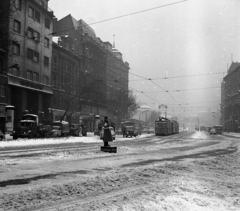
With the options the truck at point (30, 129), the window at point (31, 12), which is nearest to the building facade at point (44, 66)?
the window at point (31, 12)

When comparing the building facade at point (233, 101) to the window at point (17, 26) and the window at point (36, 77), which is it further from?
the window at point (17, 26)

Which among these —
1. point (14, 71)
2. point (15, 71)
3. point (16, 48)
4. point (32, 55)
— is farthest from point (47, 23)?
point (14, 71)

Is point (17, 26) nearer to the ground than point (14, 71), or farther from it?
farther from it

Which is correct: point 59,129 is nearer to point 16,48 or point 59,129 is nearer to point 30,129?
point 30,129

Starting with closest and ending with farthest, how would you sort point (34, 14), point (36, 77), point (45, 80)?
1. point (34, 14)
2. point (36, 77)
3. point (45, 80)

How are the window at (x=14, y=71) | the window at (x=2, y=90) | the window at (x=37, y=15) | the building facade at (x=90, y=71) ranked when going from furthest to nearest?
the building facade at (x=90, y=71) → the window at (x=37, y=15) → the window at (x=14, y=71) → the window at (x=2, y=90)

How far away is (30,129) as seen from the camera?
102ft

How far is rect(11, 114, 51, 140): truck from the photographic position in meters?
30.0

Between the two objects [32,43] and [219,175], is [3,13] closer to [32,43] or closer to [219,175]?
[32,43]

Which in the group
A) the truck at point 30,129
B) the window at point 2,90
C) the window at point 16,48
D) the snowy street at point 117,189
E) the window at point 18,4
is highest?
the window at point 18,4

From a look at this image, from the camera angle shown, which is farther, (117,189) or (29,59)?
(29,59)

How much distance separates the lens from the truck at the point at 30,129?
98.4 ft

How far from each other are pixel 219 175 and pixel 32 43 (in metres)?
39.3

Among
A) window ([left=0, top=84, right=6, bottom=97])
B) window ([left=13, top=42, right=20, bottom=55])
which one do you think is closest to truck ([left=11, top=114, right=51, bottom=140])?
window ([left=0, top=84, right=6, bottom=97])
